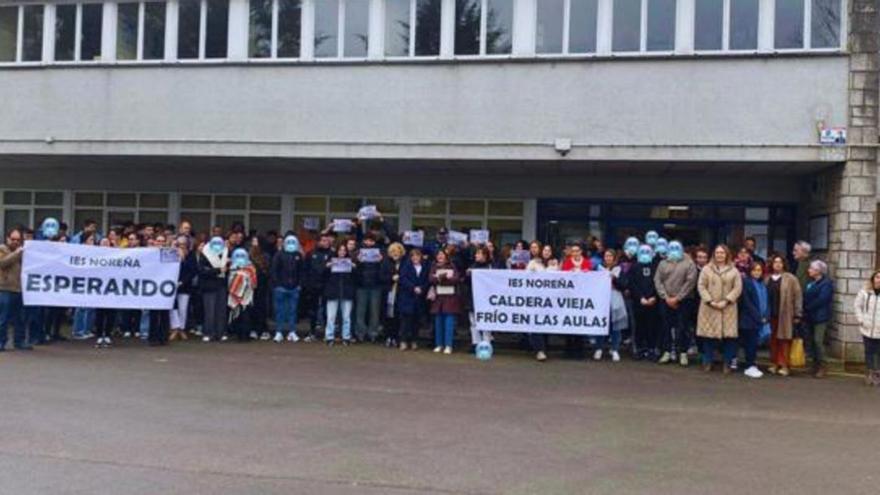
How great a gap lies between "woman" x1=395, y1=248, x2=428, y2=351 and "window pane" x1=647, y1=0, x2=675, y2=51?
552 cm

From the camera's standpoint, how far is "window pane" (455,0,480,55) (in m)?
17.2

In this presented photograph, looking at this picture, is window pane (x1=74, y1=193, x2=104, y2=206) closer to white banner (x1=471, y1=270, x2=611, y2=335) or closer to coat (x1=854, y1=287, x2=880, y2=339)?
white banner (x1=471, y1=270, x2=611, y2=335)

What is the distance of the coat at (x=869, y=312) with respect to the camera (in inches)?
514

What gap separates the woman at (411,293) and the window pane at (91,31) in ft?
27.6

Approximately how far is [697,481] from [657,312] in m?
7.82

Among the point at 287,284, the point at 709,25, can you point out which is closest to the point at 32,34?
the point at 287,284

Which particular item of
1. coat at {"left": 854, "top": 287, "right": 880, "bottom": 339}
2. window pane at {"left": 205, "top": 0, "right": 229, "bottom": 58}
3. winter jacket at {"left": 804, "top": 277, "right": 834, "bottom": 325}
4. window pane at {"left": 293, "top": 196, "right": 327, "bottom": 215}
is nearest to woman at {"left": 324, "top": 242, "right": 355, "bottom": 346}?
window pane at {"left": 293, "top": 196, "right": 327, "bottom": 215}

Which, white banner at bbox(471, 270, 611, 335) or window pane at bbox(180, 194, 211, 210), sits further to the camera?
window pane at bbox(180, 194, 211, 210)

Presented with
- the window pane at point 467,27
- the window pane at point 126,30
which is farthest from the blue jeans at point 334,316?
the window pane at point 126,30

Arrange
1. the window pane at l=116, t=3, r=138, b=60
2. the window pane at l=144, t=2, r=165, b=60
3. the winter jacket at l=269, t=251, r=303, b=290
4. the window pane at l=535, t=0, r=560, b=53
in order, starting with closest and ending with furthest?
1. the winter jacket at l=269, t=251, r=303, b=290
2. the window pane at l=535, t=0, r=560, b=53
3. the window pane at l=144, t=2, r=165, b=60
4. the window pane at l=116, t=3, r=138, b=60

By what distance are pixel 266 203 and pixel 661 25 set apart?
31.2ft

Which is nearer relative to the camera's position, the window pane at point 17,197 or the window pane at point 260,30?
the window pane at point 260,30

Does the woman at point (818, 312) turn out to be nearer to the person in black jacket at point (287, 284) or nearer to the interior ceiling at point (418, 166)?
the interior ceiling at point (418, 166)

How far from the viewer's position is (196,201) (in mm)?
21703
